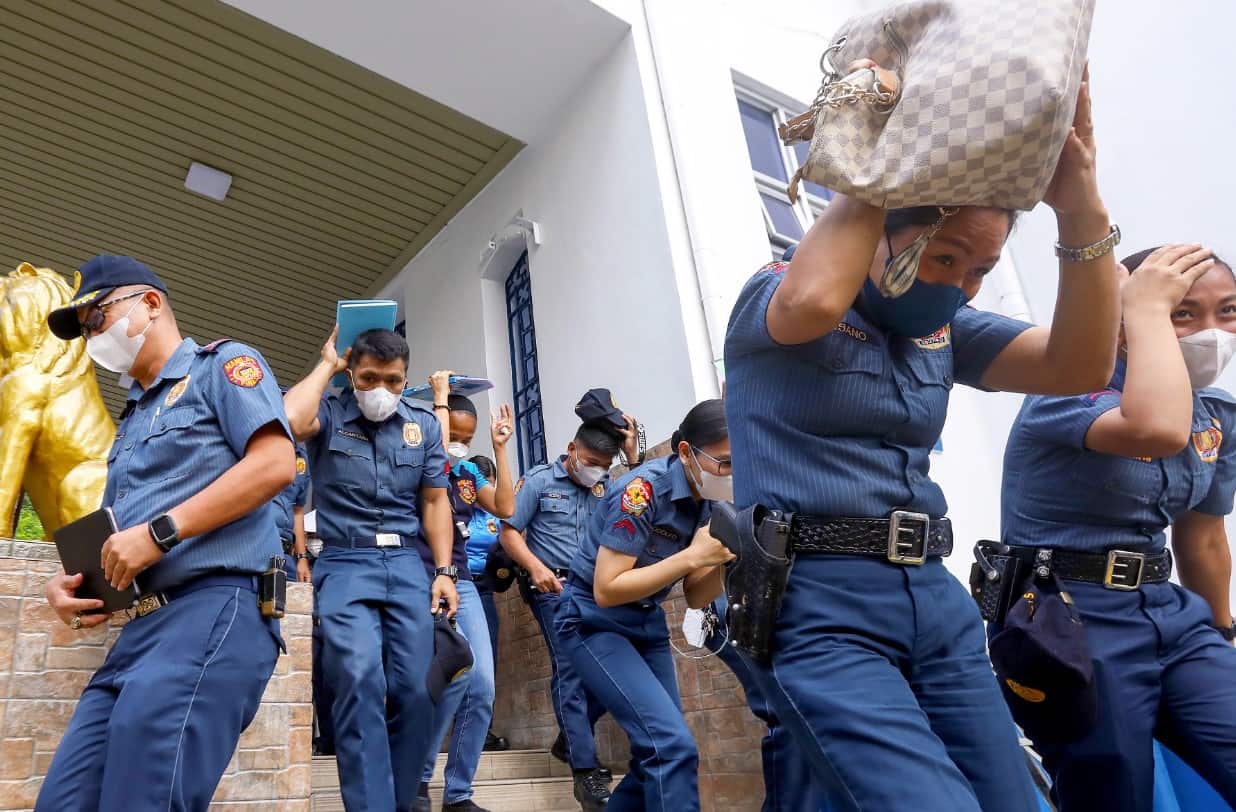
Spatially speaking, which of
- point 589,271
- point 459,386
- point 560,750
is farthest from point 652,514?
point 589,271

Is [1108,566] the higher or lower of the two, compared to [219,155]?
lower

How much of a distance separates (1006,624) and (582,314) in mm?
5216

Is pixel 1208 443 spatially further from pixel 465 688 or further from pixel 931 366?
pixel 465 688

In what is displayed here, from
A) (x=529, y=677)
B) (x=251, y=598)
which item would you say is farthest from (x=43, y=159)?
(x=251, y=598)

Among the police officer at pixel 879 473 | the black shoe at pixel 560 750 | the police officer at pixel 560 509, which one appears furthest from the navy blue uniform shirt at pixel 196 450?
the black shoe at pixel 560 750

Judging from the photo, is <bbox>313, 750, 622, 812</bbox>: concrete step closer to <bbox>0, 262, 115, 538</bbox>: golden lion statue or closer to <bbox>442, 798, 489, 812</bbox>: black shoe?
<bbox>442, 798, 489, 812</bbox>: black shoe

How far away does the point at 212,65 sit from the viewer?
298 inches

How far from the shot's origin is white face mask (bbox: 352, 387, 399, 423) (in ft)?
12.6

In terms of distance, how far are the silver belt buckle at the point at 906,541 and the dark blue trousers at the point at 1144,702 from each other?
0.89 meters

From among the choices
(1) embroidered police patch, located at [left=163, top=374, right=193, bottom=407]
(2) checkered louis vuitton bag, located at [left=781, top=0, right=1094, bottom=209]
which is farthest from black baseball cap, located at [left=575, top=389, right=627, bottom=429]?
(2) checkered louis vuitton bag, located at [left=781, top=0, right=1094, bottom=209]

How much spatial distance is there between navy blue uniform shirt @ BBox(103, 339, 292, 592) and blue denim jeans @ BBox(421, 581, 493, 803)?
6.35 feet

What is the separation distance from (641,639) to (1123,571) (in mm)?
1718

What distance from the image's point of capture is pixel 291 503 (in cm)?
433

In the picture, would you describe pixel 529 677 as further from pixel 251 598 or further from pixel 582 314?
pixel 251 598
